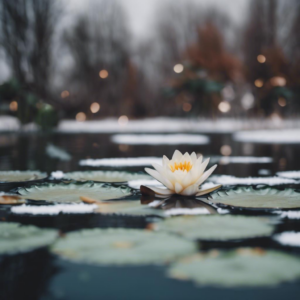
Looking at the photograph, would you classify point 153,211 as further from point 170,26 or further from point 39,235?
point 170,26

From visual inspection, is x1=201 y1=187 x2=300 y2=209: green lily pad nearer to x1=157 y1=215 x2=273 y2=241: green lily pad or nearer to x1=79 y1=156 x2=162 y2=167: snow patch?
x1=157 y1=215 x2=273 y2=241: green lily pad

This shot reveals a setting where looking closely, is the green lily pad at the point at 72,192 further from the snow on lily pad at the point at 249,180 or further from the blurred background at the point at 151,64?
the blurred background at the point at 151,64

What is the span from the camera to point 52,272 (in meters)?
1.35

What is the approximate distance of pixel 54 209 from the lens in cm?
225

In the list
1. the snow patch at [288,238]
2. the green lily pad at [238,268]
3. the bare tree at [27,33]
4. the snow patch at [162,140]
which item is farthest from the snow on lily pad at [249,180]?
the bare tree at [27,33]

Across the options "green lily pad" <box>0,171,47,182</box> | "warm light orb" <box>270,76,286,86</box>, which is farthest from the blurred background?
"green lily pad" <box>0,171,47,182</box>

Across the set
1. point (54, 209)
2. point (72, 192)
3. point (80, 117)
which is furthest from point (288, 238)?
point (80, 117)

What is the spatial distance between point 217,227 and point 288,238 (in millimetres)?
264

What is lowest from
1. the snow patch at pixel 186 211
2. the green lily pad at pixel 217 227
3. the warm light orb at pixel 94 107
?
the green lily pad at pixel 217 227

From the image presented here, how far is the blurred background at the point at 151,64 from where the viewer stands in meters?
16.4

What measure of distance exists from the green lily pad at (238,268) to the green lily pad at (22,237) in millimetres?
509

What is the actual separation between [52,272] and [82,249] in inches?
7.2

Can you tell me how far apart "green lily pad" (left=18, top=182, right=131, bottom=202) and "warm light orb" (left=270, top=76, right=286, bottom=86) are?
46.6 feet

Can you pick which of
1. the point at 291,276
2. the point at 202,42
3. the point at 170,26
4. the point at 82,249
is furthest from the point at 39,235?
the point at 170,26
